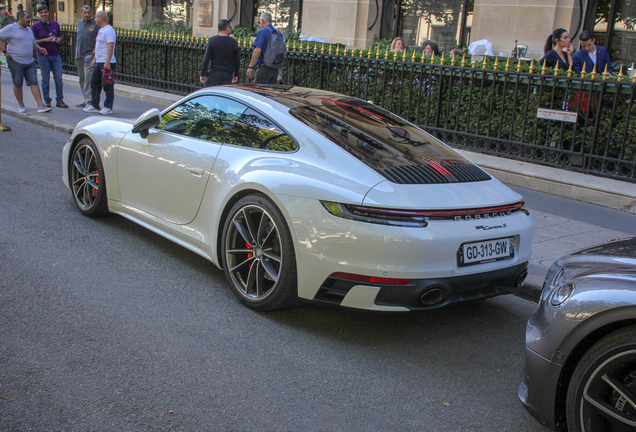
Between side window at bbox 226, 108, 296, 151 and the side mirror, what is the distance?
0.86 metres

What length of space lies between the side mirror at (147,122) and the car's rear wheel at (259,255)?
1.33 metres

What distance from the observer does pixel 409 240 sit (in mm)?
3320

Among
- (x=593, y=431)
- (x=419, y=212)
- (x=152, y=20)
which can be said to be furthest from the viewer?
(x=152, y=20)

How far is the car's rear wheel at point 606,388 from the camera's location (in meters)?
2.29

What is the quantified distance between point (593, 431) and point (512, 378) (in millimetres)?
952

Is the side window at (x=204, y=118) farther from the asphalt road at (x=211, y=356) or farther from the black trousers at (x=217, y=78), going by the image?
the black trousers at (x=217, y=78)

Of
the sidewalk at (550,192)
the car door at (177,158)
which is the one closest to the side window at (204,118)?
the car door at (177,158)

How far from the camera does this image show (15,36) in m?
12.0

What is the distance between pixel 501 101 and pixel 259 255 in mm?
5878

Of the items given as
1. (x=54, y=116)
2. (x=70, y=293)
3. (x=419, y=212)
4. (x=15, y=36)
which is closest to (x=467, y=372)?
(x=419, y=212)

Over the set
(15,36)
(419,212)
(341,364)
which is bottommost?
(341,364)

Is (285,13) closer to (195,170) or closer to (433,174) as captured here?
(195,170)

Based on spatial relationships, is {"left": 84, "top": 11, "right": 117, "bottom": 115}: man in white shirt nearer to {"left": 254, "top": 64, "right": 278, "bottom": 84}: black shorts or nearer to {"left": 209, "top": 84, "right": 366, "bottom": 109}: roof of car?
{"left": 254, "top": 64, "right": 278, "bottom": 84}: black shorts

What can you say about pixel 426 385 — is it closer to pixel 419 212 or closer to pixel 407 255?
pixel 407 255
